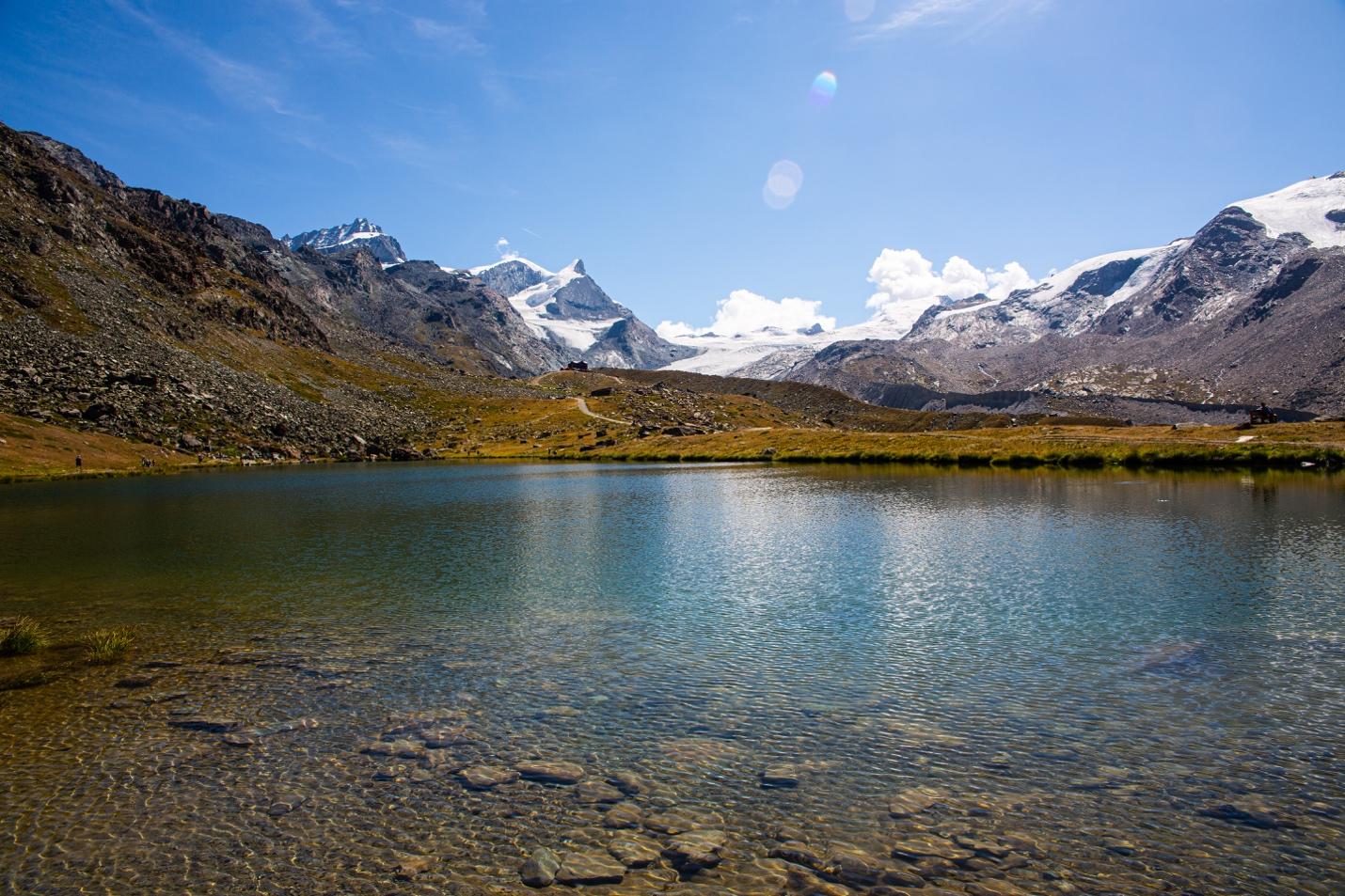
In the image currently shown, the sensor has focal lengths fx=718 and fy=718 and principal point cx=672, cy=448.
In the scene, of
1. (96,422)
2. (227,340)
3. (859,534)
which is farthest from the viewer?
(227,340)

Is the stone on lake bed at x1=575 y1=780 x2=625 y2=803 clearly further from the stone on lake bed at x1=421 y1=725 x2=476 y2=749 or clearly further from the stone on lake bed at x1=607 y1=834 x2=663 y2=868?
the stone on lake bed at x1=421 y1=725 x2=476 y2=749

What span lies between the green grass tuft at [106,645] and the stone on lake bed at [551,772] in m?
18.0

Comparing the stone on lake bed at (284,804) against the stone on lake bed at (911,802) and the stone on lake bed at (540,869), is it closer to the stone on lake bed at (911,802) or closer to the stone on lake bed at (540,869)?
the stone on lake bed at (540,869)

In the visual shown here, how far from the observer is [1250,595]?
31.8 metres

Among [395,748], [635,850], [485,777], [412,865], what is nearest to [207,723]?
[395,748]

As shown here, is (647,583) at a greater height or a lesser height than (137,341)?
lesser

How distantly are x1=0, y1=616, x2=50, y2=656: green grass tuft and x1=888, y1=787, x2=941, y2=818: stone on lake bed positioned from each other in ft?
97.9

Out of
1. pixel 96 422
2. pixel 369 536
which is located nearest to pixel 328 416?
pixel 96 422

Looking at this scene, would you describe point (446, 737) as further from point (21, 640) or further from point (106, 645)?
point (21, 640)

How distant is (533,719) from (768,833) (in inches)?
318

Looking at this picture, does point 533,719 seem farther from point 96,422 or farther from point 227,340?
point 227,340

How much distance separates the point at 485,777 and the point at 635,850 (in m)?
4.67

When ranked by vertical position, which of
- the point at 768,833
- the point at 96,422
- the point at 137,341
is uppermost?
the point at 137,341

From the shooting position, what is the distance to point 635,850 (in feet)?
45.0
